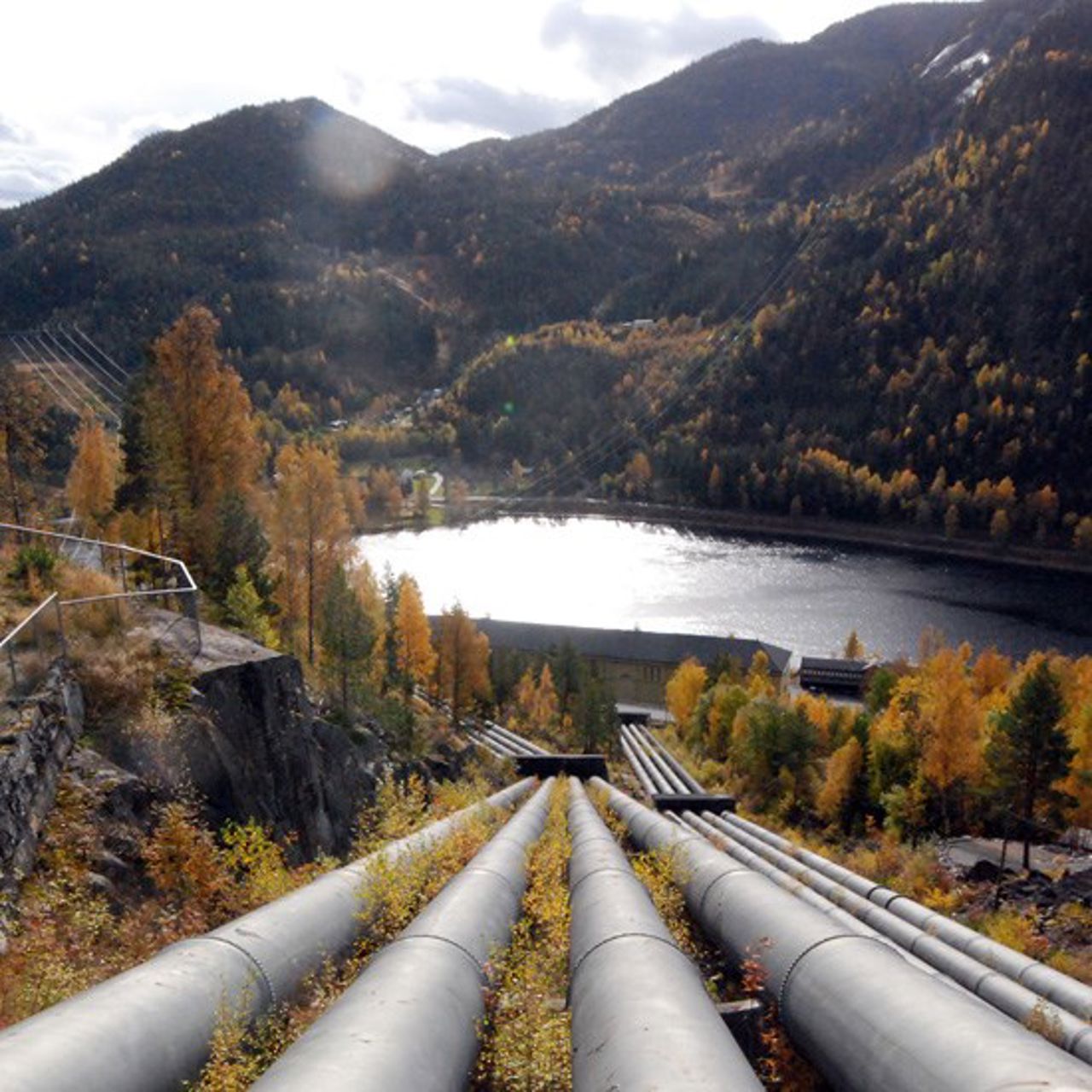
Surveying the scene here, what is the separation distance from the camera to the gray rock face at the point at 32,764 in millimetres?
10086

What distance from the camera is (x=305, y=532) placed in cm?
4166

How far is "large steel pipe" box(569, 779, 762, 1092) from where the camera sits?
5172mm

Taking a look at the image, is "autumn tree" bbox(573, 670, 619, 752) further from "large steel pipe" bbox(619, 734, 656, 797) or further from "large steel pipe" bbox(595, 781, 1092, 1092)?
"large steel pipe" bbox(595, 781, 1092, 1092)

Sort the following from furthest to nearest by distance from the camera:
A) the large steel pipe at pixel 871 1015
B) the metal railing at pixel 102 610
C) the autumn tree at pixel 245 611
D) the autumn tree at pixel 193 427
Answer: the autumn tree at pixel 193 427
the autumn tree at pixel 245 611
the metal railing at pixel 102 610
the large steel pipe at pixel 871 1015

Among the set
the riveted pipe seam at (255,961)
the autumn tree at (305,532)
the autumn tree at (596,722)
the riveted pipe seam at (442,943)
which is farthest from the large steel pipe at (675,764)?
the riveted pipe seam at (255,961)

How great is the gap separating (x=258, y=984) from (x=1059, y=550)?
145 meters

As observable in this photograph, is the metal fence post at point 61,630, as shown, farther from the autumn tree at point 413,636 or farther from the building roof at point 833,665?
the building roof at point 833,665

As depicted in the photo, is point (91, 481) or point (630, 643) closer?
point (91, 481)

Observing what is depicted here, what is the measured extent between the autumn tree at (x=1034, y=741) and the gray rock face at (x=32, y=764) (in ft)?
132

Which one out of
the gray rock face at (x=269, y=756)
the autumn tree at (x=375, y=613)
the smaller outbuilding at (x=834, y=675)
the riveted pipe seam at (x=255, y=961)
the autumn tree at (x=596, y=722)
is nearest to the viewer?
the riveted pipe seam at (x=255, y=961)

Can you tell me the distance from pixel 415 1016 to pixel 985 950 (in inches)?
487

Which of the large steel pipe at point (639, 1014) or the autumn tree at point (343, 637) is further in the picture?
the autumn tree at point (343, 637)

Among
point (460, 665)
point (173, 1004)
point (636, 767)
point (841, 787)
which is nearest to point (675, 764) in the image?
point (636, 767)

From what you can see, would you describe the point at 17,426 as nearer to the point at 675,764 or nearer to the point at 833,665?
the point at 675,764
